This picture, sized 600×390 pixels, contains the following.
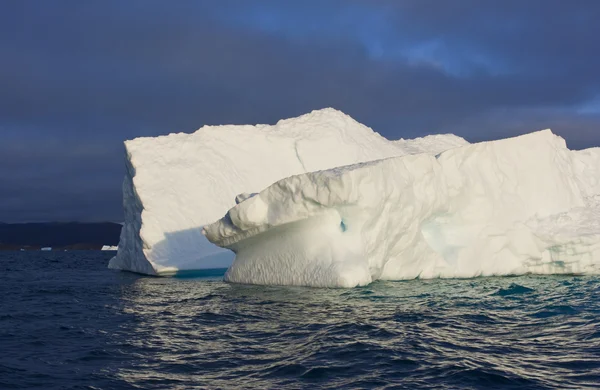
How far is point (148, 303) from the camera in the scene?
37.4 ft

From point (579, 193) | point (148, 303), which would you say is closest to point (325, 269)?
point (148, 303)

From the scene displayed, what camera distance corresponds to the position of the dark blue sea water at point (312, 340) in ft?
18.7

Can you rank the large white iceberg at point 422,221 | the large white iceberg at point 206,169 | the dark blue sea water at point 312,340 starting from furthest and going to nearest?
the large white iceberg at point 206,169, the large white iceberg at point 422,221, the dark blue sea water at point 312,340

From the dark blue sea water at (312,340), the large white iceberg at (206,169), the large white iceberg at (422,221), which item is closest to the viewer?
the dark blue sea water at (312,340)

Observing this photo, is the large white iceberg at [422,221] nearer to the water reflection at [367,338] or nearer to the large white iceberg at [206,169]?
the water reflection at [367,338]

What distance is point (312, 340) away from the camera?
728 cm

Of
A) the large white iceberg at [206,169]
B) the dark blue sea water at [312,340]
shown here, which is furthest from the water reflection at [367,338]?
the large white iceberg at [206,169]

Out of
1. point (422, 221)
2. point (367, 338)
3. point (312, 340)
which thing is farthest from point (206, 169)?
point (367, 338)

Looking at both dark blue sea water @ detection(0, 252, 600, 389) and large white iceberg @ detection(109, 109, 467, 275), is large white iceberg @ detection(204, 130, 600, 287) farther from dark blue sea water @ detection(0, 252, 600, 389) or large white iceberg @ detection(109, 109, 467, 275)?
large white iceberg @ detection(109, 109, 467, 275)

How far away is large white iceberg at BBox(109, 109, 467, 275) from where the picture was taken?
1992cm

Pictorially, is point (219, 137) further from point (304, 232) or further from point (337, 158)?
point (304, 232)

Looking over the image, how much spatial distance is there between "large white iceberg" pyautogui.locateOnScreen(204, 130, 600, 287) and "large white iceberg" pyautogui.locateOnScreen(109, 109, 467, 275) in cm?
474

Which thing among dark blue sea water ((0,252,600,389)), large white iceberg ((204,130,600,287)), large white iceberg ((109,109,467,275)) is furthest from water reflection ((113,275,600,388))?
large white iceberg ((109,109,467,275))

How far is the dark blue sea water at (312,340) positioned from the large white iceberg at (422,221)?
1672 mm
